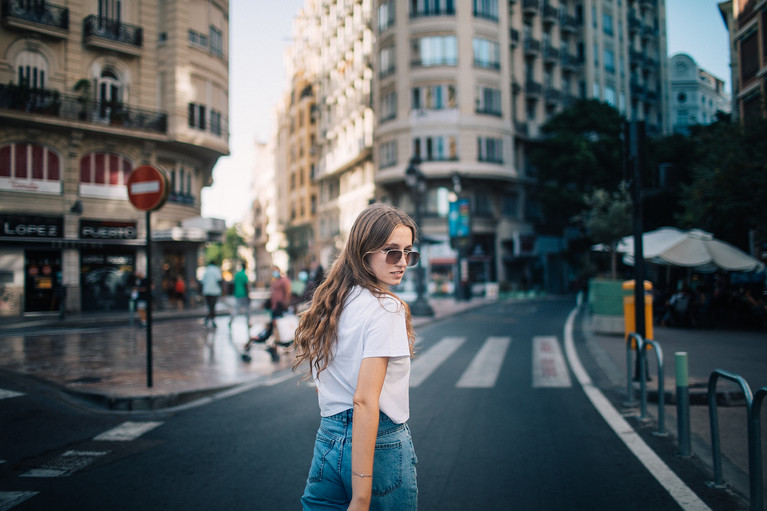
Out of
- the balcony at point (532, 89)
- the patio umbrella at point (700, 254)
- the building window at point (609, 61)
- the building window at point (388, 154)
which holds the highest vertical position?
the building window at point (609, 61)

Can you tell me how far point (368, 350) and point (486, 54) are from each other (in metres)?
39.5

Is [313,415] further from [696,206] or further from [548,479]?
[696,206]

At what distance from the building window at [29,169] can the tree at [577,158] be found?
101 ft

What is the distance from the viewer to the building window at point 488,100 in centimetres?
3772

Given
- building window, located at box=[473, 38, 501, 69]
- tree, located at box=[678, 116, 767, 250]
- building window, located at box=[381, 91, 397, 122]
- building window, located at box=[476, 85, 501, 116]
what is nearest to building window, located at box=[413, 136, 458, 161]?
building window, located at box=[476, 85, 501, 116]

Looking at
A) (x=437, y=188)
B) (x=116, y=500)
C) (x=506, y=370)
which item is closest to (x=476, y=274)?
(x=437, y=188)

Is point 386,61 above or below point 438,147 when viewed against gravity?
above

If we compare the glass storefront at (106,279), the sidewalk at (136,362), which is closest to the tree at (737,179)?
the sidewalk at (136,362)

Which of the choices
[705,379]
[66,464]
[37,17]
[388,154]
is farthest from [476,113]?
[66,464]

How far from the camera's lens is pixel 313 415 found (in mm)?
6078

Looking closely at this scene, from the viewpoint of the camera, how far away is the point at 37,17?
2077cm

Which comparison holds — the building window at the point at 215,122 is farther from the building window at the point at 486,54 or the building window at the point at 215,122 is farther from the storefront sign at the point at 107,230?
the building window at the point at 486,54

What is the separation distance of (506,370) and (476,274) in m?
31.5

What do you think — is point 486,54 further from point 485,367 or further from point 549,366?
point 485,367
